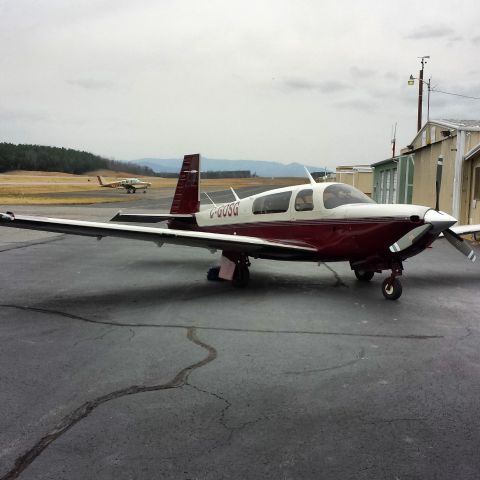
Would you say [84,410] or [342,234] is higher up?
[342,234]

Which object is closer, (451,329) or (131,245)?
(451,329)

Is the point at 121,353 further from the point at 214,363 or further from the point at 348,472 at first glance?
the point at 348,472

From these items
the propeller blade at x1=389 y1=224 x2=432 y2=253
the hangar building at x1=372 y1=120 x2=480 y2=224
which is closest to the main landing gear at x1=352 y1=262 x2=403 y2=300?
the propeller blade at x1=389 y1=224 x2=432 y2=253

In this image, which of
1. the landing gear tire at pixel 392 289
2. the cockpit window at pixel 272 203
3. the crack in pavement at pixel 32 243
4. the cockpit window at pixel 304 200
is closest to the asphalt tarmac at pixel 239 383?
the landing gear tire at pixel 392 289

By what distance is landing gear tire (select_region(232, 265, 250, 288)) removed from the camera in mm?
8930

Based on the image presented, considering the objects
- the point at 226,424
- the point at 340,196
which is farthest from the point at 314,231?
the point at 226,424

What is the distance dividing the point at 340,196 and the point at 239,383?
5.21 m

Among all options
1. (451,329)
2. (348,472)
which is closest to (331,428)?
(348,472)

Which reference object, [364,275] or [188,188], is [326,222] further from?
[188,188]

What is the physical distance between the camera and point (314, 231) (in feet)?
28.5

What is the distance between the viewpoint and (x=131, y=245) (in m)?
16.2

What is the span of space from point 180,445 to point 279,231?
252 inches

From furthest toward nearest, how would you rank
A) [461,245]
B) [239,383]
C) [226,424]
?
[461,245]
[239,383]
[226,424]

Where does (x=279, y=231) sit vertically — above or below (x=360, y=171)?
below
